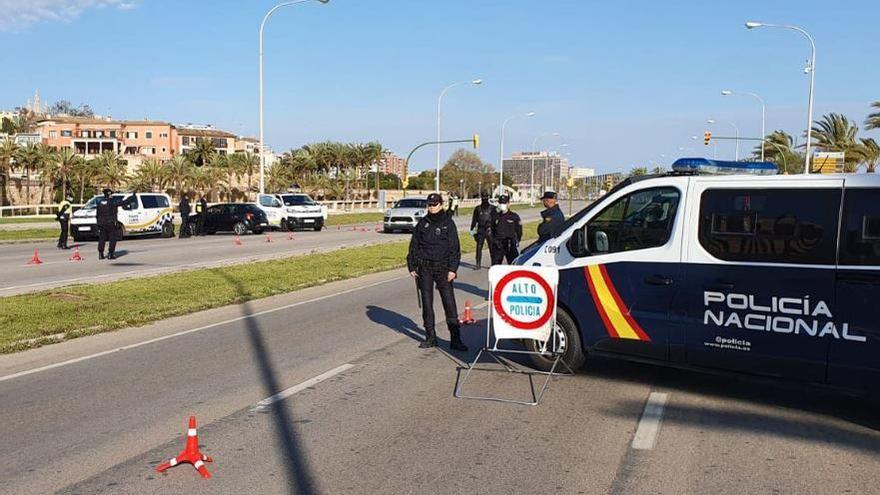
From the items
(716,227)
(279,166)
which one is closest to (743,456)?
(716,227)

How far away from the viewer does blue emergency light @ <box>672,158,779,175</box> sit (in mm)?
7184

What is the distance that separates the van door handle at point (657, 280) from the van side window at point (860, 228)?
1382 mm

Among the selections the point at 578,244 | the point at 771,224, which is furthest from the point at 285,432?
the point at 771,224

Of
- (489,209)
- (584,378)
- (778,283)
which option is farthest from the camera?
(489,209)

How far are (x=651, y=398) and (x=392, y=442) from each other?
2627mm

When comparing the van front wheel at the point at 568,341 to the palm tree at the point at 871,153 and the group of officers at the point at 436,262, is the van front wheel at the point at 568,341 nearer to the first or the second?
the group of officers at the point at 436,262

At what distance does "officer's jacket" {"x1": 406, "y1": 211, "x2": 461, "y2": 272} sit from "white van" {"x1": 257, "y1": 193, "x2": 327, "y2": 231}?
29.8 m

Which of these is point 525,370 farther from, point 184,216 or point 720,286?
point 184,216

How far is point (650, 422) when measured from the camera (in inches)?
242

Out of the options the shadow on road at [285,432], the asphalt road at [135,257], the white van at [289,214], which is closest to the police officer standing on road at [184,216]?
the asphalt road at [135,257]

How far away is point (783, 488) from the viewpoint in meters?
4.77

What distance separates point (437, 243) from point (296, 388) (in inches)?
99.7

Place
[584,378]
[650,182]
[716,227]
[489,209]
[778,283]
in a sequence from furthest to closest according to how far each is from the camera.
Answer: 1. [489,209]
2. [584,378]
3. [650,182]
4. [716,227]
5. [778,283]

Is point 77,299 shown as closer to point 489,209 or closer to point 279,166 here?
point 489,209
